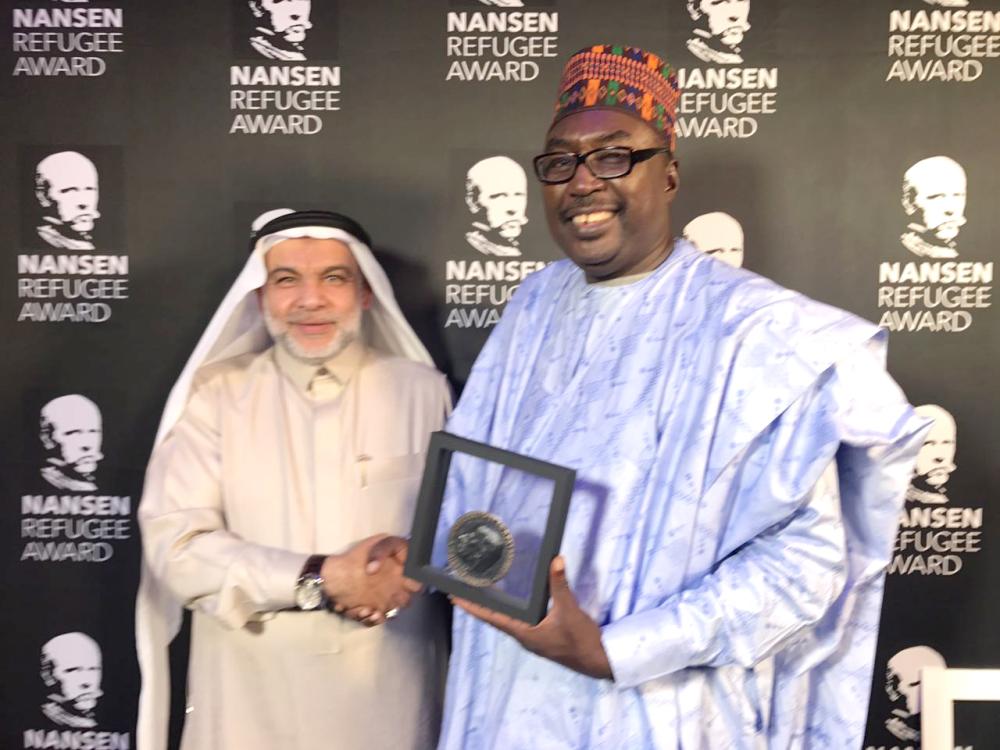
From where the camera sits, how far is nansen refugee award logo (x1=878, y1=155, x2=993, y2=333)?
7.80 feet

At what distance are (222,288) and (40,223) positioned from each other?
0.53 metres

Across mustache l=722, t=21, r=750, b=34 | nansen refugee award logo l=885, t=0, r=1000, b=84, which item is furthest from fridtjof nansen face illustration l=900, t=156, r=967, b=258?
mustache l=722, t=21, r=750, b=34

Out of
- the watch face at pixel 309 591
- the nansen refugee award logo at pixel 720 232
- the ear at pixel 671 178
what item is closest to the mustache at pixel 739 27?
the nansen refugee award logo at pixel 720 232

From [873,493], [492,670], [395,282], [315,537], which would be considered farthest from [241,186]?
[873,493]

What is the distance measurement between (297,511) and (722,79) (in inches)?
60.7

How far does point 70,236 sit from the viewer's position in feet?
8.30

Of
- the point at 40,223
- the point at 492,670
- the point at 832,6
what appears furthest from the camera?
the point at 40,223

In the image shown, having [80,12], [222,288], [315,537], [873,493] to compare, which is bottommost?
[315,537]

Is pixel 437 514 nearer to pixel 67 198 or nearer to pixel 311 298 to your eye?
pixel 311 298

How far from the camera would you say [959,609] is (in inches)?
96.3

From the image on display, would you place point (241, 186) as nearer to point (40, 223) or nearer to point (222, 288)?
point (222, 288)

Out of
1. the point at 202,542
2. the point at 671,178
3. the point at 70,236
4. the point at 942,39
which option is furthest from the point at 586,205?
the point at 70,236

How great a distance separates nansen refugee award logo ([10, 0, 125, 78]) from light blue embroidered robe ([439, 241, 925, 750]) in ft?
5.51

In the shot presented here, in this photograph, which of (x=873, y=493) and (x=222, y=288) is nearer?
(x=873, y=493)
